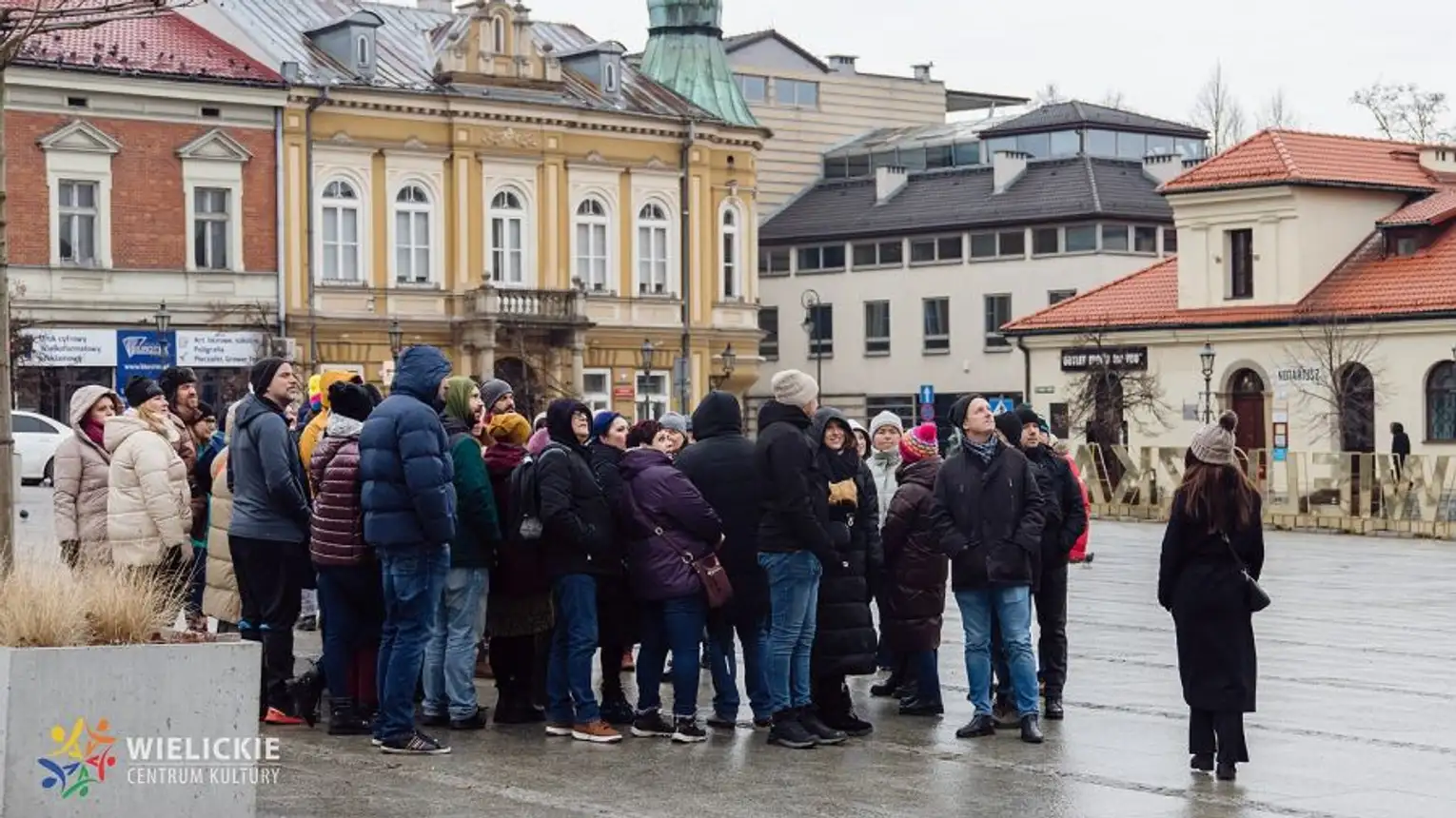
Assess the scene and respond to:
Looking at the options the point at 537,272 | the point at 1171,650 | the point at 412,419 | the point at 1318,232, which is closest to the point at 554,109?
the point at 537,272

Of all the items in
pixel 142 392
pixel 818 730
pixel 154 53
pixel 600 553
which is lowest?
pixel 818 730

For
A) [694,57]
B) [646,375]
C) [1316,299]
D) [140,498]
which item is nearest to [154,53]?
[646,375]

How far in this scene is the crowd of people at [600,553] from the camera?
12422 mm

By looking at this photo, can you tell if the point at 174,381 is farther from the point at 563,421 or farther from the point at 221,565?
the point at 563,421

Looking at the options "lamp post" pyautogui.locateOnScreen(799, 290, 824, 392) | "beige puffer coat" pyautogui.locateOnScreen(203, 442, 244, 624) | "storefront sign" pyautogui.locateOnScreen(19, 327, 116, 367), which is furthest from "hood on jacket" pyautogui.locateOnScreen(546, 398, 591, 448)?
"lamp post" pyautogui.locateOnScreen(799, 290, 824, 392)

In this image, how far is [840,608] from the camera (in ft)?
44.5

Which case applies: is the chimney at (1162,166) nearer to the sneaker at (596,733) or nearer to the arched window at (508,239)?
the arched window at (508,239)

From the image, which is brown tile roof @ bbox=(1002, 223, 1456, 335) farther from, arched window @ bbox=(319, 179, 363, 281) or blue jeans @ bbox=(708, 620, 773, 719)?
blue jeans @ bbox=(708, 620, 773, 719)

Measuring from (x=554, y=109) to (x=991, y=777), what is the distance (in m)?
50.7

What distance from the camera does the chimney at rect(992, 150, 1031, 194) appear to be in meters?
73.6

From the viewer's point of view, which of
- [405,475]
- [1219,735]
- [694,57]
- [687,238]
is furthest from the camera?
[694,57]

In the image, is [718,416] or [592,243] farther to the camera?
[592,243]

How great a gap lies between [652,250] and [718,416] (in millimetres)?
50854

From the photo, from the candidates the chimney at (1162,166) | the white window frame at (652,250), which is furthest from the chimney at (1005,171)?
the white window frame at (652,250)
